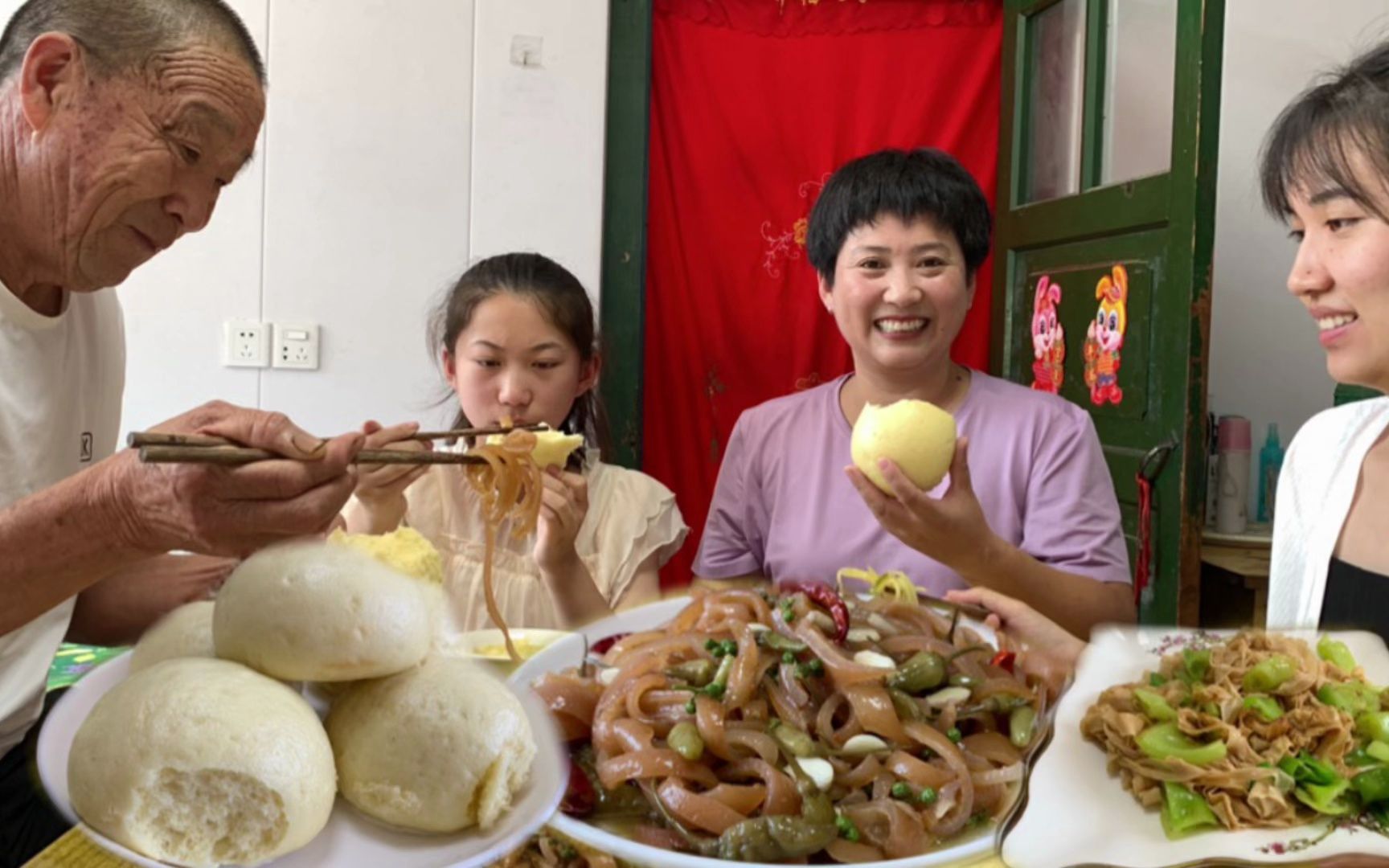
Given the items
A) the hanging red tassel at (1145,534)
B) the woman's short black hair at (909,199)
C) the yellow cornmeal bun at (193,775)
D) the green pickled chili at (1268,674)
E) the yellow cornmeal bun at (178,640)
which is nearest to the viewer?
the yellow cornmeal bun at (193,775)

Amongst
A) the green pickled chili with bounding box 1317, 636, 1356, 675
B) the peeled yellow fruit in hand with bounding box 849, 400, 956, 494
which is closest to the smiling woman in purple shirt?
the peeled yellow fruit in hand with bounding box 849, 400, 956, 494

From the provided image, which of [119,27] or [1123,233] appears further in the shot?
[1123,233]

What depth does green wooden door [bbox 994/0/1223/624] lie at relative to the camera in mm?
2533

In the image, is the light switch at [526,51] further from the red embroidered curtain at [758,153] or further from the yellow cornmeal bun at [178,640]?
the yellow cornmeal bun at [178,640]

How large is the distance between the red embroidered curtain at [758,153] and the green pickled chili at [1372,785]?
261cm

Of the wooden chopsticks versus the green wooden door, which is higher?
the green wooden door

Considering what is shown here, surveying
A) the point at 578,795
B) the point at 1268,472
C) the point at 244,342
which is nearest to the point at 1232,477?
the point at 1268,472

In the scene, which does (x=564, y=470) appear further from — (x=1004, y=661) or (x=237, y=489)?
(x=237, y=489)

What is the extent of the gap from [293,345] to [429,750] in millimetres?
2785

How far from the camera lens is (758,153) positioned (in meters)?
3.37

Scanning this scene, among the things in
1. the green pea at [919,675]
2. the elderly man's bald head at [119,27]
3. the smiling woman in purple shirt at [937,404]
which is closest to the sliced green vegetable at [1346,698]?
the green pea at [919,675]

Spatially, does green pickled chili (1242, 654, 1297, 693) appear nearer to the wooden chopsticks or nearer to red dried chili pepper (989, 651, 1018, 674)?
red dried chili pepper (989, 651, 1018, 674)

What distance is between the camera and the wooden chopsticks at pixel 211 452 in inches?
24.1

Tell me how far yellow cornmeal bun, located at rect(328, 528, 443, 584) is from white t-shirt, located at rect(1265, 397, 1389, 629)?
1.31m
